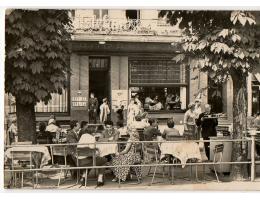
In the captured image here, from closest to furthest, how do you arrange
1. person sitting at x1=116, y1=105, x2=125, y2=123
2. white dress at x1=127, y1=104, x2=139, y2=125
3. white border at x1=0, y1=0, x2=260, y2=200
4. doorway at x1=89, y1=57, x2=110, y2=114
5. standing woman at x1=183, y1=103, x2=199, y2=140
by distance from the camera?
white border at x1=0, y1=0, x2=260, y2=200 → standing woman at x1=183, y1=103, x2=199, y2=140 → person sitting at x1=116, y1=105, x2=125, y2=123 → white dress at x1=127, y1=104, x2=139, y2=125 → doorway at x1=89, y1=57, x2=110, y2=114

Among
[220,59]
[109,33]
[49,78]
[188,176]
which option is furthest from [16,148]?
[109,33]

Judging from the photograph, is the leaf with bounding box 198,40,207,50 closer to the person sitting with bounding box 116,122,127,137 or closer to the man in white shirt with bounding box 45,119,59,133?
the person sitting with bounding box 116,122,127,137

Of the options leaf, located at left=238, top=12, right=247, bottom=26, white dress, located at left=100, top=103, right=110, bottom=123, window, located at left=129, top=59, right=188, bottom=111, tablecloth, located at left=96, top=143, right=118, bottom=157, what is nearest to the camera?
leaf, located at left=238, top=12, right=247, bottom=26

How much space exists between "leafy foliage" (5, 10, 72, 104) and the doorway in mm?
3627

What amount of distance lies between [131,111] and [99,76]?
3.48m

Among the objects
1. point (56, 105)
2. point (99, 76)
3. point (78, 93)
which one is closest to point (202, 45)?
point (78, 93)

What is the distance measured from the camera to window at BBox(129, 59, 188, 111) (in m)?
14.0

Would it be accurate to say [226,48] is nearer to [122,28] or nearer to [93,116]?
[93,116]

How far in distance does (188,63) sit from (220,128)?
2414 mm

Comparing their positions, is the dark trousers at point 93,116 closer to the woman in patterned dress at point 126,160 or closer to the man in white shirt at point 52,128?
the man in white shirt at point 52,128

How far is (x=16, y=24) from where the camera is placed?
10.2 metres

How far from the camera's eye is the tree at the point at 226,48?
1003 centimetres

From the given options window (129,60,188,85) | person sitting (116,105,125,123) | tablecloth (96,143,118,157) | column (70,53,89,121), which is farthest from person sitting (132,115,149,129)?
window (129,60,188,85)

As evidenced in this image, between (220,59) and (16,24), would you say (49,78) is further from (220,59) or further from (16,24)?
(220,59)
